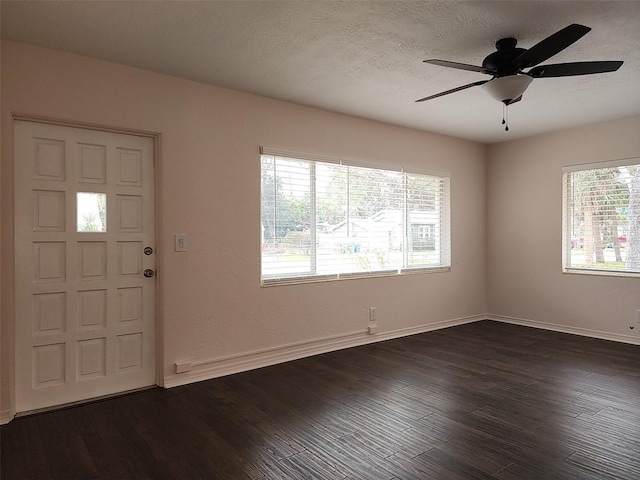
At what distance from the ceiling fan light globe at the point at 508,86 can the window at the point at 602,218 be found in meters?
2.86

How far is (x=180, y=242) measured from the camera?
341 cm

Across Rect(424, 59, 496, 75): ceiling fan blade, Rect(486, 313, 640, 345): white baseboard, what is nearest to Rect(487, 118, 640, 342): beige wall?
Rect(486, 313, 640, 345): white baseboard

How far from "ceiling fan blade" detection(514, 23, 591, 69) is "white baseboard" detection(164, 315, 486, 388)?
9.86 feet

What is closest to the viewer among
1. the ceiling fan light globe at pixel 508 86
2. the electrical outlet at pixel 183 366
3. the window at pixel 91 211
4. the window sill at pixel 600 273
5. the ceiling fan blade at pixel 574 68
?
the ceiling fan blade at pixel 574 68

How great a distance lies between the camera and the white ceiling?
2371 mm

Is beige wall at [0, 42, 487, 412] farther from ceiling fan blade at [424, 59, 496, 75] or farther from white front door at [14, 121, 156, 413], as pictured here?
ceiling fan blade at [424, 59, 496, 75]

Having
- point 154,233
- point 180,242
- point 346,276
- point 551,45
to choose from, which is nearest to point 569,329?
point 346,276

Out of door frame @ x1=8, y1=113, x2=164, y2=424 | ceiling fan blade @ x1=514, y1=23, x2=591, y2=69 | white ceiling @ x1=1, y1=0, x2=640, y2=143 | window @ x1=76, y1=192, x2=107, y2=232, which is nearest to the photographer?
ceiling fan blade @ x1=514, y1=23, x2=591, y2=69

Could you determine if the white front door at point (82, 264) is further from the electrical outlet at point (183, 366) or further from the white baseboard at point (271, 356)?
the white baseboard at point (271, 356)

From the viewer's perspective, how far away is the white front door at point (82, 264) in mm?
2834

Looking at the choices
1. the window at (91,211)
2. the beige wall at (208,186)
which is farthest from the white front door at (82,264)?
the beige wall at (208,186)

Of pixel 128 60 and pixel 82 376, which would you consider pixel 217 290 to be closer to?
pixel 82 376

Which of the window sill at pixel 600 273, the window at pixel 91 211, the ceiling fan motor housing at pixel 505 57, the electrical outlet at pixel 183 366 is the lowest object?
the electrical outlet at pixel 183 366

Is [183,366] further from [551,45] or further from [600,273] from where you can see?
[600,273]
